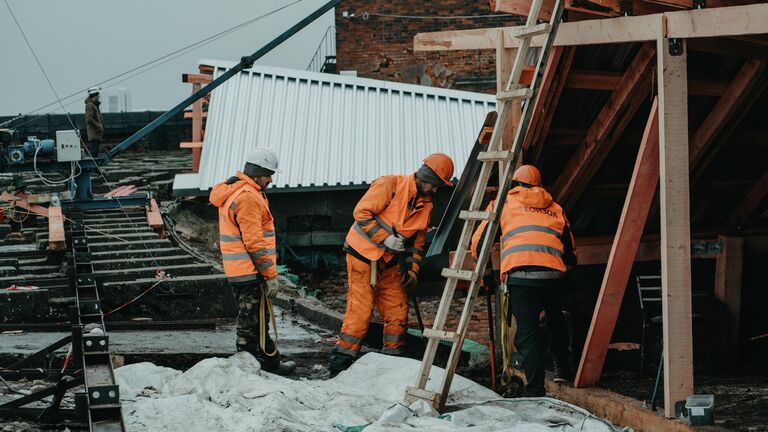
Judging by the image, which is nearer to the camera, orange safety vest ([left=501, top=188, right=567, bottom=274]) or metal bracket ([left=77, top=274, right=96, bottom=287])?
orange safety vest ([left=501, top=188, right=567, bottom=274])

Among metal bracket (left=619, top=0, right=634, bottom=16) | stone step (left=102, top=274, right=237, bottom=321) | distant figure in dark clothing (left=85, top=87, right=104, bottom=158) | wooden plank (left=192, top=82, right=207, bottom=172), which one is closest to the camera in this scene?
metal bracket (left=619, top=0, right=634, bottom=16)

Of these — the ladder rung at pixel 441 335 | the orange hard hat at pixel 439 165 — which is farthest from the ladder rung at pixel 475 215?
the orange hard hat at pixel 439 165

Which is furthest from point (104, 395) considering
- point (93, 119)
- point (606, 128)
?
point (93, 119)

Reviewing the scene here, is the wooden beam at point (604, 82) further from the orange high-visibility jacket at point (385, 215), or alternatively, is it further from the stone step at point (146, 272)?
the stone step at point (146, 272)

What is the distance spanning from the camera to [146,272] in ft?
38.0

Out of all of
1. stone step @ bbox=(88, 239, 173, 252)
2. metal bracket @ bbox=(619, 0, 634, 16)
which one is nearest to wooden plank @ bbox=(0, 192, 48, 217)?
stone step @ bbox=(88, 239, 173, 252)

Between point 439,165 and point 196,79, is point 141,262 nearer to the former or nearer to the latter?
point 439,165

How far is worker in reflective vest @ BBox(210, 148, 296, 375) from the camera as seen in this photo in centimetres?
859

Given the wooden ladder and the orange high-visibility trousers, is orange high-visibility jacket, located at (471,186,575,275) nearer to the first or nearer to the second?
the wooden ladder

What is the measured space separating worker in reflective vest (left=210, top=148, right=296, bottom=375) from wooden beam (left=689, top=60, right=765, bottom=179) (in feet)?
11.5

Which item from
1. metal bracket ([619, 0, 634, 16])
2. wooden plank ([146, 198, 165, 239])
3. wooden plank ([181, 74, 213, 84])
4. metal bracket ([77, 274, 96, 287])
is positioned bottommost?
metal bracket ([77, 274, 96, 287])

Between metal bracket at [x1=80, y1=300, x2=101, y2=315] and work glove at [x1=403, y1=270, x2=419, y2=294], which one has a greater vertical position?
work glove at [x1=403, y1=270, x2=419, y2=294]

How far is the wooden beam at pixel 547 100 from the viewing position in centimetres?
826

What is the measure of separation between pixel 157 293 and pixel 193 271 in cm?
94
